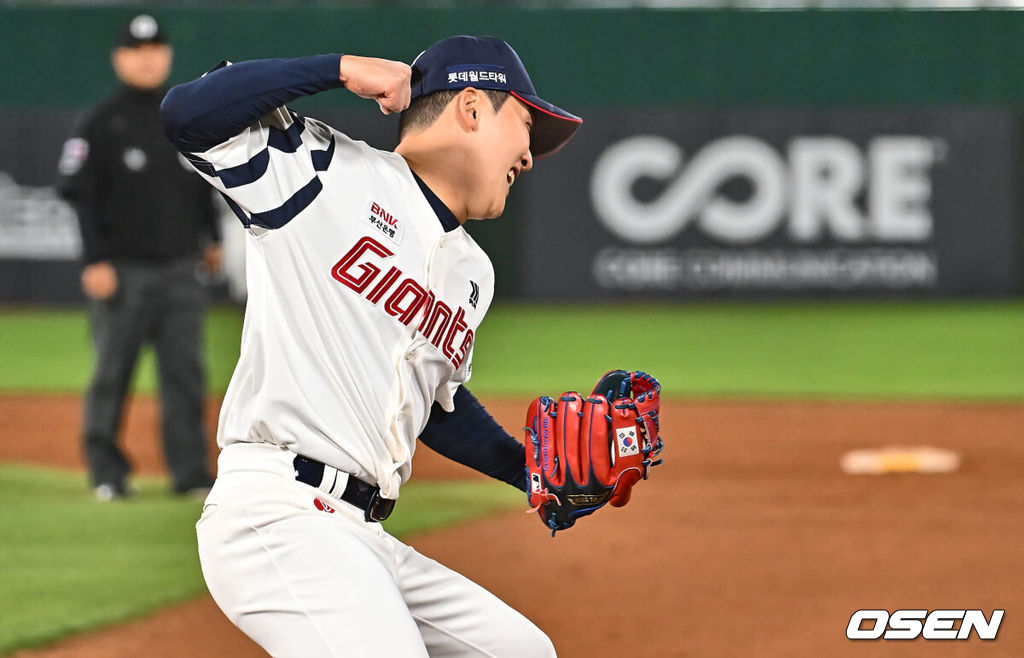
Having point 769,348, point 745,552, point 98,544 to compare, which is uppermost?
point 98,544

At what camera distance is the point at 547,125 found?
123 inches

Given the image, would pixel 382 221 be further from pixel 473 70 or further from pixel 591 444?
pixel 591 444

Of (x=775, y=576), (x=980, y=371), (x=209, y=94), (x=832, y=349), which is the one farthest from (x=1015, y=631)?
(x=832, y=349)

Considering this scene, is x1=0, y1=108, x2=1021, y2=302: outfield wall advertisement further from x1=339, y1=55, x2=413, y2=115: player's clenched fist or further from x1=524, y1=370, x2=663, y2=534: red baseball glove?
x1=339, y1=55, x2=413, y2=115: player's clenched fist

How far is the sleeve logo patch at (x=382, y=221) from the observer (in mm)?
2775

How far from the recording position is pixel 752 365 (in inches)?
509

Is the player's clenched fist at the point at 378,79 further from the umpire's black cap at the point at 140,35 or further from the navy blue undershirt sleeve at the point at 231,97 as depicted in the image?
the umpire's black cap at the point at 140,35

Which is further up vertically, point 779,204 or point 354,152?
point 354,152

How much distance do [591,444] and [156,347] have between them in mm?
4471

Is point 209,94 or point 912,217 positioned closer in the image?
point 209,94

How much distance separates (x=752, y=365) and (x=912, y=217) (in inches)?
181

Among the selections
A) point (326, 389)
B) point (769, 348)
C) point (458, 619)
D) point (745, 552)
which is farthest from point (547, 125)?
point (769, 348)

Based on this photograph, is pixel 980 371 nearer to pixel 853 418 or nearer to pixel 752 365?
pixel 752 365

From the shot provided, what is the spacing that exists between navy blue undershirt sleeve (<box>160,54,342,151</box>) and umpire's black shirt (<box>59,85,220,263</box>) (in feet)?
14.7
